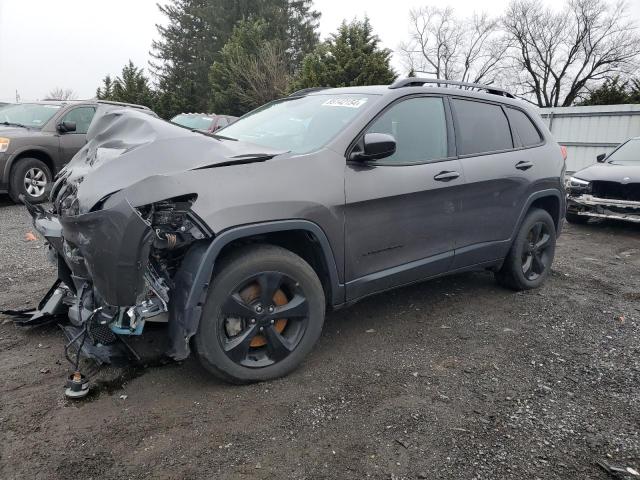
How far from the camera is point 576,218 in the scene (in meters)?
8.49

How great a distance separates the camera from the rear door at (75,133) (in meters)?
8.60

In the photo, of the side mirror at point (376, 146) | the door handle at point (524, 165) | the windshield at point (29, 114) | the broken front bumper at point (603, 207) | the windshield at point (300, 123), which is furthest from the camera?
the windshield at point (29, 114)

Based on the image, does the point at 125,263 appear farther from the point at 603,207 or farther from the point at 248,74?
the point at 248,74

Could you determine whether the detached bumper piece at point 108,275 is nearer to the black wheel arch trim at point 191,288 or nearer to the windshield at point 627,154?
the black wheel arch trim at point 191,288

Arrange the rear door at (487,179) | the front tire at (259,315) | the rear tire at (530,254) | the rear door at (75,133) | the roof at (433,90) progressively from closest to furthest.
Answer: the front tire at (259,315) < the roof at (433,90) < the rear door at (487,179) < the rear tire at (530,254) < the rear door at (75,133)

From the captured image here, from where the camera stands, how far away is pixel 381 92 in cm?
358

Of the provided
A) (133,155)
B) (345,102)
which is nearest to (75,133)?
(345,102)

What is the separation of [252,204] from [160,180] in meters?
0.49

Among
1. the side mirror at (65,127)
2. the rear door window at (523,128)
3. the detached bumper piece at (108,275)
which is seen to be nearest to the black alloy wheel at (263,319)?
the detached bumper piece at (108,275)

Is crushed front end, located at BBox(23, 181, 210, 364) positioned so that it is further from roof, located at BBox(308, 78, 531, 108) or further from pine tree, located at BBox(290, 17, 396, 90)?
pine tree, located at BBox(290, 17, 396, 90)

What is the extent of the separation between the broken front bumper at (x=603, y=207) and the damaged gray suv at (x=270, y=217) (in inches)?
168

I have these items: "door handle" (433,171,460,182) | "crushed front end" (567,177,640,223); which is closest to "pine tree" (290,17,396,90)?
"crushed front end" (567,177,640,223)

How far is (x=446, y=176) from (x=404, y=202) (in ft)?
1.65

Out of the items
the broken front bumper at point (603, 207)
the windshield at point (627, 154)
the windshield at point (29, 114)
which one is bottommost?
the broken front bumper at point (603, 207)
